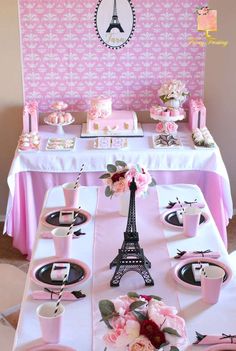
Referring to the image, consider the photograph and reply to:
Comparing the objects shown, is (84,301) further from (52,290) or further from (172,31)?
(172,31)

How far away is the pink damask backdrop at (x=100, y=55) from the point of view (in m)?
3.83

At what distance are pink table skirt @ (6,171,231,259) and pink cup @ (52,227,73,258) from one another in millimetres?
1377

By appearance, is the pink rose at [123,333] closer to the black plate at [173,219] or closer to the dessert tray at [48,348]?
the dessert tray at [48,348]

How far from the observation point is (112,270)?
7.08ft

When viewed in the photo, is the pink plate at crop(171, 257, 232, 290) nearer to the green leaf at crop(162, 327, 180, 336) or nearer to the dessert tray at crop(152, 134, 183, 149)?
the green leaf at crop(162, 327, 180, 336)

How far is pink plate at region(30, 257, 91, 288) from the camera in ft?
6.73

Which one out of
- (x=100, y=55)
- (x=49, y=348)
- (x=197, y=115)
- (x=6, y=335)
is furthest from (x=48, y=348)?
(x=100, y=55)

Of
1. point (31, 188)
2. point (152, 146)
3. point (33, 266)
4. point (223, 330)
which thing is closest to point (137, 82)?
point (152, 146)

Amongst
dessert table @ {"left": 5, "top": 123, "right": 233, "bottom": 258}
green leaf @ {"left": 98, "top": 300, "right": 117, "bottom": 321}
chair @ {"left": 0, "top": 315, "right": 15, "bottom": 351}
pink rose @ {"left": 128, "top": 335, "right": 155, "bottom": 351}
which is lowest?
chair @ {"left": 0, "top": 315, "right": 15, "bottom": 351}

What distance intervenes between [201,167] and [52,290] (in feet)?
5.85

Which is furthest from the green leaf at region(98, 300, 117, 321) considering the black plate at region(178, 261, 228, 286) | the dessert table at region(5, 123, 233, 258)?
the dessert table at region(5, 123, 233, 258)

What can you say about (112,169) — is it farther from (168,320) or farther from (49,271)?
(168,320)

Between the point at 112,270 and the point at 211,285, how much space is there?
1.37ft

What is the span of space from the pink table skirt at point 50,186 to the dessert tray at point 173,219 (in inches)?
42.2
